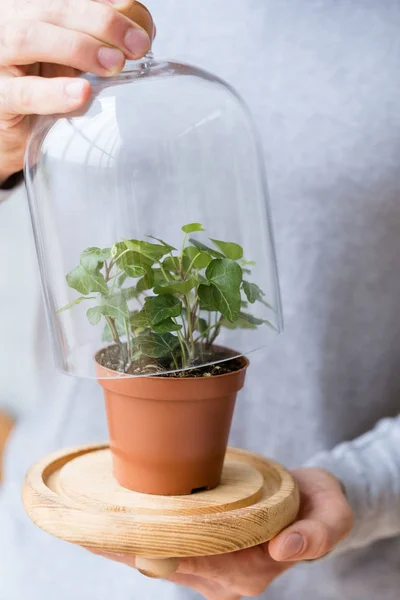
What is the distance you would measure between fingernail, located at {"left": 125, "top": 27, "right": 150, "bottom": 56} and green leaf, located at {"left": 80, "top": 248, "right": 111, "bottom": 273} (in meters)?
0.17

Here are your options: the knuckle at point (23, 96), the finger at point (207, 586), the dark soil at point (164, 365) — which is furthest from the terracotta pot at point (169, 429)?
the knuckle at point (23, 96)

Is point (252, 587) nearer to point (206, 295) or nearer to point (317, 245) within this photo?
point (206, 295)

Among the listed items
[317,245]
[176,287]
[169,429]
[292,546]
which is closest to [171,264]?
[176,287]

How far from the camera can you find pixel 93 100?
2.18 ft

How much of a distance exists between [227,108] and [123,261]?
213 mm

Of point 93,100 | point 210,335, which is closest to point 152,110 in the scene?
point 93,100

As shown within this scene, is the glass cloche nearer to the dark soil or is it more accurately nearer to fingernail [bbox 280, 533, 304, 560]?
the dark soil

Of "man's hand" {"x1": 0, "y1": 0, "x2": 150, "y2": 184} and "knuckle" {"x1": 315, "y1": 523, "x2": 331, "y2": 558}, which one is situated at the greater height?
"man's hand" {"x1": 0, "y1": 0, "x2": 150, "y2": 184}

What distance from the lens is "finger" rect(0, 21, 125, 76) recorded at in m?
0.57

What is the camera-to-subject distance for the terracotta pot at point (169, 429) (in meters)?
0.62

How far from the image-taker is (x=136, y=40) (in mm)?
577

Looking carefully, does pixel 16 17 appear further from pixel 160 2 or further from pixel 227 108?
pixel 160 2

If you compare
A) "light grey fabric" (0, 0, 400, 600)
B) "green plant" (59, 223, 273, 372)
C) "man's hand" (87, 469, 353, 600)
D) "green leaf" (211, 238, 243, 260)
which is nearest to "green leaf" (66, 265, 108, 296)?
"green plant" (59, 223, 273, 372)

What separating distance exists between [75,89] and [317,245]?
466mm
